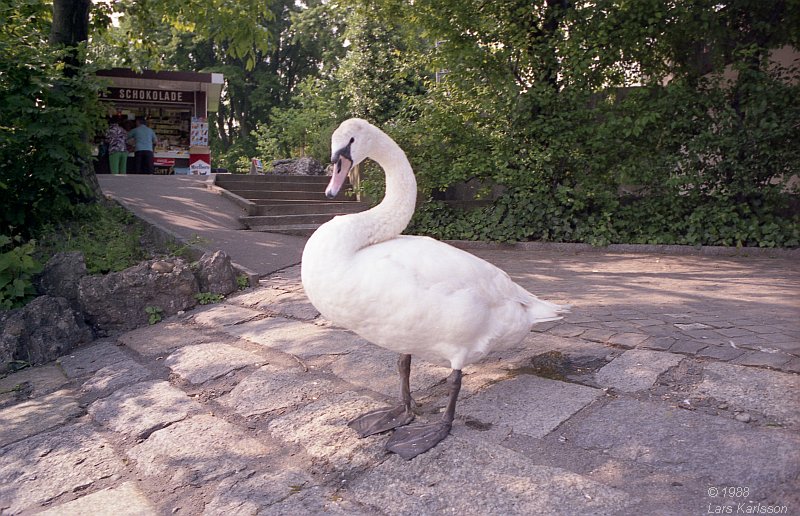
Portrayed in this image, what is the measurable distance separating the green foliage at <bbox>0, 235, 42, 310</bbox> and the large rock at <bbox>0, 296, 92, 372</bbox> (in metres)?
0.44

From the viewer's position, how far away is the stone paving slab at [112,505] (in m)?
2.91

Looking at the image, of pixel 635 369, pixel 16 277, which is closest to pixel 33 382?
pixel 16 277

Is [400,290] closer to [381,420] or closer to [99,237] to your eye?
[381,420]

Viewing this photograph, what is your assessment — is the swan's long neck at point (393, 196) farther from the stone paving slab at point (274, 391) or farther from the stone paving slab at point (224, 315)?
the stone paving slab at point (224, 315)

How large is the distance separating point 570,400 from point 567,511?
1.00m

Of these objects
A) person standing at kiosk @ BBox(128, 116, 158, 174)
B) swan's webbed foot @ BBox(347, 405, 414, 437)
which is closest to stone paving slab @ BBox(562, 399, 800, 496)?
swan's webbed foot @ BBox(347, 405, 414, 437)

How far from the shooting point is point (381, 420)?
3.33m

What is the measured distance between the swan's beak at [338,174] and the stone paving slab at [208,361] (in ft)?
6.48

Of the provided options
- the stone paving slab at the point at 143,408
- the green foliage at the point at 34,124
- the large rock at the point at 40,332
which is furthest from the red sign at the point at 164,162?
the stone paving slab at the point at 143,408

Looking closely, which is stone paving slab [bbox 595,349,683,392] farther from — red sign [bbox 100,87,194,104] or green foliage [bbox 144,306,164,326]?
red sign [bbox 100,87,194,104]

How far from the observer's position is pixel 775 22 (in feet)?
28.3

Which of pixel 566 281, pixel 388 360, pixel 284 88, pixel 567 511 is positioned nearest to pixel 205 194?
pixel 566 281

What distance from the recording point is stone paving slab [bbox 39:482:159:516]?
2.91 meters

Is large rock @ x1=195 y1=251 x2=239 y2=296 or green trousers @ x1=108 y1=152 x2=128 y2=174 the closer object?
large rock @ x1=195 y1=251 x2=239 y2=296
